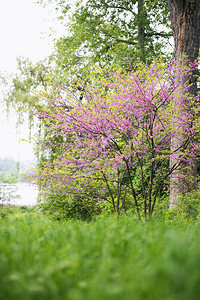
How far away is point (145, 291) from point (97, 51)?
12586 millimetres

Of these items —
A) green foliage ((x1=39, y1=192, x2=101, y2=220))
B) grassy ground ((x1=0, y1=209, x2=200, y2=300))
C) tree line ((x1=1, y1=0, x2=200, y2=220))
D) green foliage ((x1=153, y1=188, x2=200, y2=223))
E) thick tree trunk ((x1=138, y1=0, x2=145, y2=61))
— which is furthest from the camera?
thick tree trunk ((x1=138, y1=0, x2=145, y2=61))

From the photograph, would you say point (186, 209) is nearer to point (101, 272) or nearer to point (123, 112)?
point (123, 112)

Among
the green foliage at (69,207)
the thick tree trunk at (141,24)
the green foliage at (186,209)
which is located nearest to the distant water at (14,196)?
the green foliage at (69,207)

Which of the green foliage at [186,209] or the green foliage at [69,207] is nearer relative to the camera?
the green foliage at [186,209]

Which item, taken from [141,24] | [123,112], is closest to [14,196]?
[141,24]

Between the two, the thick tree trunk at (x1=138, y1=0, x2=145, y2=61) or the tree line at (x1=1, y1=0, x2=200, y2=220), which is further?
the thick tree trunk at (x1=138, y1=0, x2=145, y2=61)

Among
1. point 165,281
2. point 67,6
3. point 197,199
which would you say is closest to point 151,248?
point 165,281

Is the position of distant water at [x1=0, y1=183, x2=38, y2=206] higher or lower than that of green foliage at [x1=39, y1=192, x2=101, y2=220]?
lower

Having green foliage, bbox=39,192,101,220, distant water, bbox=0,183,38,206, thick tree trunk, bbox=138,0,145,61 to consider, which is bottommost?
distant water, bbox=0,183,38,206

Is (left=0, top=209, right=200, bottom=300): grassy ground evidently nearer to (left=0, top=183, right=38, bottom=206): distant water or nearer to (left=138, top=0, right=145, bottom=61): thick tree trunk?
(left=138, top=0, right=145, bottom=61): thick tree trunk

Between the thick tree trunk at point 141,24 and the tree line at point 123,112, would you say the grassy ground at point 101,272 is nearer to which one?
the tree line at point 123,112

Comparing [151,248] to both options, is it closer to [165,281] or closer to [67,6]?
[165,281]

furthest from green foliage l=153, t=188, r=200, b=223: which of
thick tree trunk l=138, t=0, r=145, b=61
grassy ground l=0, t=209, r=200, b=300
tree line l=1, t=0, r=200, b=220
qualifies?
thick tree trunk l=138, t=0, r=145, b=61

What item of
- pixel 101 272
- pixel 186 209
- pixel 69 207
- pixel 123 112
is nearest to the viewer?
pixel 101 272
